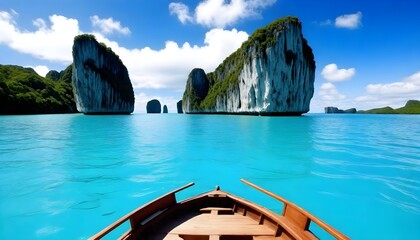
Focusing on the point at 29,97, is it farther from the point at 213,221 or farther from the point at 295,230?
the point at 295,230

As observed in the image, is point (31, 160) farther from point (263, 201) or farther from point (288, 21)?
point (288, 21)

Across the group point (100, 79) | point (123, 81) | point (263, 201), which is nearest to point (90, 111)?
point (100, 79)

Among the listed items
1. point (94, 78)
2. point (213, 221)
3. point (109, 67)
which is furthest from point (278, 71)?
point (109, 67)

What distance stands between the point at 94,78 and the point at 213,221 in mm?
103342

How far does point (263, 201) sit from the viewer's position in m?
7.31

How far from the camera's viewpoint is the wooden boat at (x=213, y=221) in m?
3.94

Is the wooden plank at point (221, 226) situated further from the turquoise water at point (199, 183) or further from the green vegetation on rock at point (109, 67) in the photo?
the green vegetation on rock at point (109, 67)

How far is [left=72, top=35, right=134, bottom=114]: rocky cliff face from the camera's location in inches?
3521

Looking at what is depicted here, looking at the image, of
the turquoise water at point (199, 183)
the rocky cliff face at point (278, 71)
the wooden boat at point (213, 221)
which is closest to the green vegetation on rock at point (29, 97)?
the rocky cliff face at point (278, 71)

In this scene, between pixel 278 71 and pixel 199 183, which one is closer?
pixel 199 183

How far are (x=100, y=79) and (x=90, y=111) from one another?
15014 millimetres

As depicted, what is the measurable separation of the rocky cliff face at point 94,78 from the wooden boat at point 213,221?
100912mm

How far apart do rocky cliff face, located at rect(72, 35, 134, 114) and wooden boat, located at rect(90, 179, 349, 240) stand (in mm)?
100912

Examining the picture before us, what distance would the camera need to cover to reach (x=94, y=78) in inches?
3627
